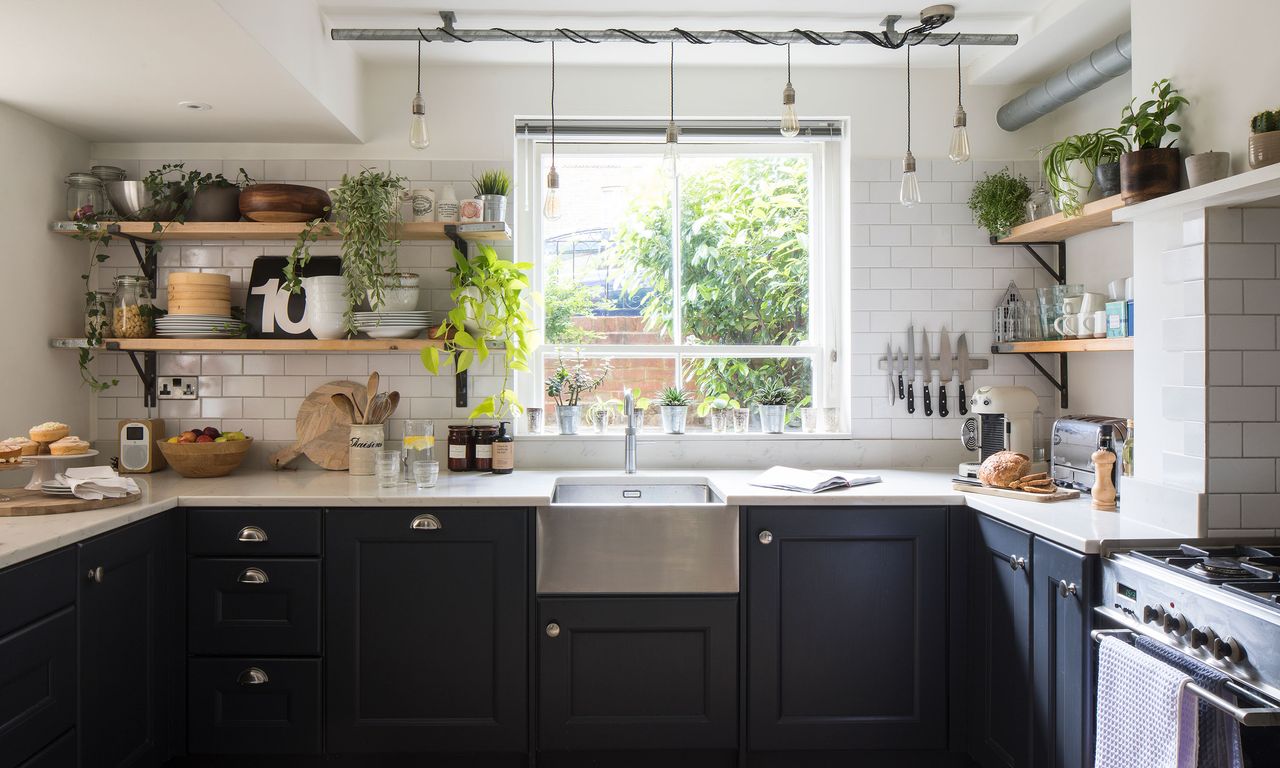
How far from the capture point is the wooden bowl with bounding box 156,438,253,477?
3.09 metres

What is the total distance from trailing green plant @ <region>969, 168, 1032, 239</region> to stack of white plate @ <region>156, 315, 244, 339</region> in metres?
3.11

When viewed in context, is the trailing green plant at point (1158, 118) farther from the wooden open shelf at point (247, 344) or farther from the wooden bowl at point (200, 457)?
the wooden bowl at point (200, 457)

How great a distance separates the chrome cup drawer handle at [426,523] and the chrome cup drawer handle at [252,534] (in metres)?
0.49

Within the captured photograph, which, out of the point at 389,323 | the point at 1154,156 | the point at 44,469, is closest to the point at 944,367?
the point at 1154,156

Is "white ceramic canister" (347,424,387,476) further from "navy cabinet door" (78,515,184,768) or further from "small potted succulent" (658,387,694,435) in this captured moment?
"small potted succulent" (658,387,694,435)

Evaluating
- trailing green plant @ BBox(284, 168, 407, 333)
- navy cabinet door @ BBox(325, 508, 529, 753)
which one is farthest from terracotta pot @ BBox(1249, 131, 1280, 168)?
trailing green plant @ BBox(284, 168, 407, 333)

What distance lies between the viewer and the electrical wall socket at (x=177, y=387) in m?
3.46

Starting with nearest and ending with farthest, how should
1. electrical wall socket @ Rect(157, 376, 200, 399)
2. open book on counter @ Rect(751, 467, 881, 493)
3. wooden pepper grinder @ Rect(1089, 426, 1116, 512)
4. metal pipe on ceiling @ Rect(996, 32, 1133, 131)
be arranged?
wooden pepper grinder @ Rect(1089, 426, 1116, 512), metal pipe on ceiling @ Rect(996, 32, 1133, 131), open book on counter @ Rect(751, 467, 881, 493), electrical wall socket @ Rect(157, 376, 200, 399)

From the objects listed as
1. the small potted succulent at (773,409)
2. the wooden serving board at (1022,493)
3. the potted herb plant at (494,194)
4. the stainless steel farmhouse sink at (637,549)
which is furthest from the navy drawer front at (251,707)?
the wooden serving board at (1022,493)

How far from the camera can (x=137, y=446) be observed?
3264 mm

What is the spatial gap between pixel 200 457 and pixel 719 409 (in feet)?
6.78

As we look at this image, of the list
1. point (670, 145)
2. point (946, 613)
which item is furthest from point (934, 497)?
point (670, 145)

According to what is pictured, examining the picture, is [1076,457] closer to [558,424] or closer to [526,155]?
[558,424]

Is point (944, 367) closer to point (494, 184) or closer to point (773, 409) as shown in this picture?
point (773, 409)
